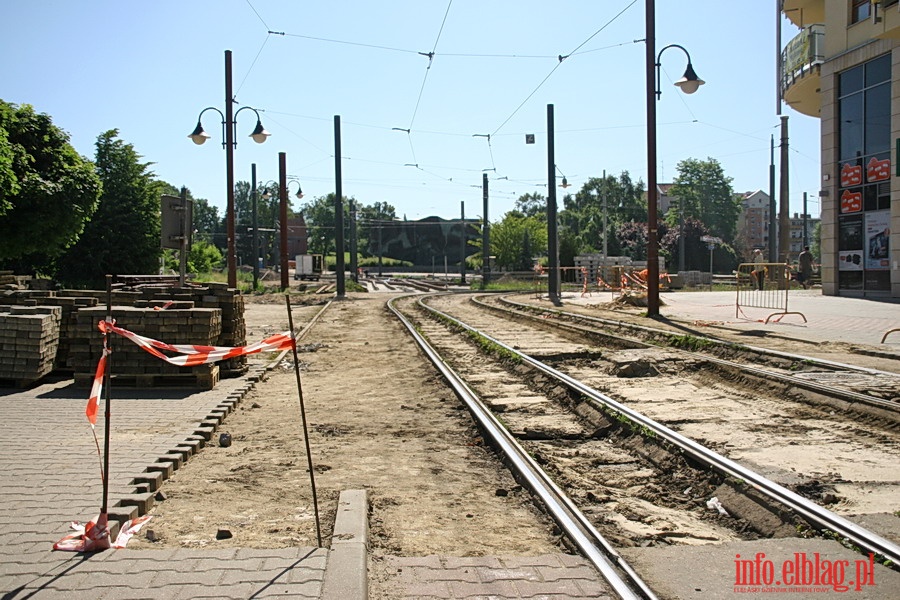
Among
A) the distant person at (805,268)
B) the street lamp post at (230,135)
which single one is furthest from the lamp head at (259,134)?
the distant person at (805,268)

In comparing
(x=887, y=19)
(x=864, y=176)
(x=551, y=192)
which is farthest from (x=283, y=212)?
(x=887, y=19)

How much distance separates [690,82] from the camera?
1944 cm

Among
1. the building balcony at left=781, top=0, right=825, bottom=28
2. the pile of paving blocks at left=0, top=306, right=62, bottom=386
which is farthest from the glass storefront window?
the pile of paving blocks at left=0, top=306, right=62, bottom=386

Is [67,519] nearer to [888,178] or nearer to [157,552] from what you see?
[157,552]

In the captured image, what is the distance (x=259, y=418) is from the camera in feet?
29.5

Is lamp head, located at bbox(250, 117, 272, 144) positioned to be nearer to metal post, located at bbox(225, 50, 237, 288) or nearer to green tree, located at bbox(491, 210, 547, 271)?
metal post, located at bbox(225, 50, 237, 288)

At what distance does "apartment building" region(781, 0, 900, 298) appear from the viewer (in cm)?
2419

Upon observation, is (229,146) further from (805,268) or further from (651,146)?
(805,268)

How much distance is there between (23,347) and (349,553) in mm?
7786

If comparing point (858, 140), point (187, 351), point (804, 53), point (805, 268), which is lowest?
point (187, 351)

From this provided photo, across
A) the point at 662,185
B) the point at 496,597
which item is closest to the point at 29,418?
the point at 496,597

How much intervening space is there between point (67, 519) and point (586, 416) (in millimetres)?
5215

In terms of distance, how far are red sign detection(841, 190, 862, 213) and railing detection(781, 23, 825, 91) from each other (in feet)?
15.6

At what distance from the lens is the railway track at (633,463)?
4.94 m
